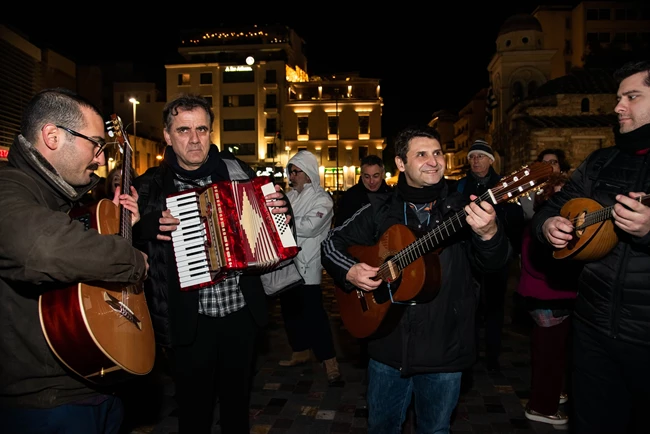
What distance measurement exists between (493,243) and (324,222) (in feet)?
11.0

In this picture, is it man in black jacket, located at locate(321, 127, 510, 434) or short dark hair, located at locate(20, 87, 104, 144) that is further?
man in black jacket, located at locate(321, 127, 510, 434)

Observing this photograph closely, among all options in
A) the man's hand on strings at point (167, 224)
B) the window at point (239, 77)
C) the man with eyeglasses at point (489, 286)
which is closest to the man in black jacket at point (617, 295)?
the man's hand on strings at point (167, 224)

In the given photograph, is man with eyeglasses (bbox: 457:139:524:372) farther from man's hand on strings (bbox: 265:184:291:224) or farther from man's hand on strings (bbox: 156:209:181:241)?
man's hand on strings (bbox: 156:209:181:241)

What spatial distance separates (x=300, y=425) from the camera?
4789 millimetres

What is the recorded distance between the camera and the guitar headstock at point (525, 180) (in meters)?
2.73

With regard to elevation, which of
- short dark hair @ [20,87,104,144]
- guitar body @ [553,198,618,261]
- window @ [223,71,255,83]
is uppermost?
window @ [223,71,255,83]

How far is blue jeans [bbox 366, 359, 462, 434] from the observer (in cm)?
317

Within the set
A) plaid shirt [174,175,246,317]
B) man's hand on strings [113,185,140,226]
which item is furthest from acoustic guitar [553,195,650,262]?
man's hand on strings [113,185,140,226]

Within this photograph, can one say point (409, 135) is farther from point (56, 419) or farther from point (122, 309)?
point (56, 419)

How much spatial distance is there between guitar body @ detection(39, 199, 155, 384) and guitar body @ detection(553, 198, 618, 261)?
2.59m

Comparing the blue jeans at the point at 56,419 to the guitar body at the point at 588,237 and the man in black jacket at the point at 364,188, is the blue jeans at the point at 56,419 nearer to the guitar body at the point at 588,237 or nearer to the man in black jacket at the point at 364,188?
the guitar body at the point at 588,237

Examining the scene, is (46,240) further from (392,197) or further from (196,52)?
(196,52)

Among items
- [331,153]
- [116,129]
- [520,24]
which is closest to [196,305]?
[116,129]

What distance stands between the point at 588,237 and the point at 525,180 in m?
0.51
